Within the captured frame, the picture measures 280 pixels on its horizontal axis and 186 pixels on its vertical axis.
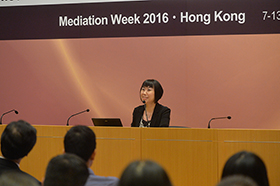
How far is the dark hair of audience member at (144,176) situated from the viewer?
982 mm

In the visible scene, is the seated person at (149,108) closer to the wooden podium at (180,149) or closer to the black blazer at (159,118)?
the black blazer at (159,118)

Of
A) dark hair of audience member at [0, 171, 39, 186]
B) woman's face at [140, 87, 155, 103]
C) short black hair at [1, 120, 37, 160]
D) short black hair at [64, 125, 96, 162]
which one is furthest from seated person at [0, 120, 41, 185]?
woman's face at [140, 87, 155, 103]

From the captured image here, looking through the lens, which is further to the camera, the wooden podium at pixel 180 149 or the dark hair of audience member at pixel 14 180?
the wooden podium at pixel 180 149

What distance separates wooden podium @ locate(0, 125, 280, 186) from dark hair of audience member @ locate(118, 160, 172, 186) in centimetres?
277

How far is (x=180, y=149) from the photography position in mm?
3748

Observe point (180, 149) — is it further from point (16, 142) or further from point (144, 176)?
point (144, 176)

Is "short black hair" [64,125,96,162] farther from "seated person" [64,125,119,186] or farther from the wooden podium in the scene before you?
the wooden podium

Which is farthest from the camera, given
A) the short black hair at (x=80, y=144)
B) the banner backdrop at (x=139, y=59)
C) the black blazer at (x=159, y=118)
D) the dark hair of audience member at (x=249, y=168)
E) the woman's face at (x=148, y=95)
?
the banner backdrop at (x=139, y=59)

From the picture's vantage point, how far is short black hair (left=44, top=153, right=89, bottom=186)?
1.26m

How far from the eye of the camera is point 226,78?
5.89 meters

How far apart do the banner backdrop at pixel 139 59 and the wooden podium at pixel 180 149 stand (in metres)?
2.21

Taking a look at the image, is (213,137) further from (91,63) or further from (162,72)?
(91,63)

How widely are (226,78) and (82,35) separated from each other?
8.81ft

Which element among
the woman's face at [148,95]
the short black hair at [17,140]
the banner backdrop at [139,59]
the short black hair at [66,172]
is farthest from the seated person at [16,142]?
the banner backdrop at [139,59]
